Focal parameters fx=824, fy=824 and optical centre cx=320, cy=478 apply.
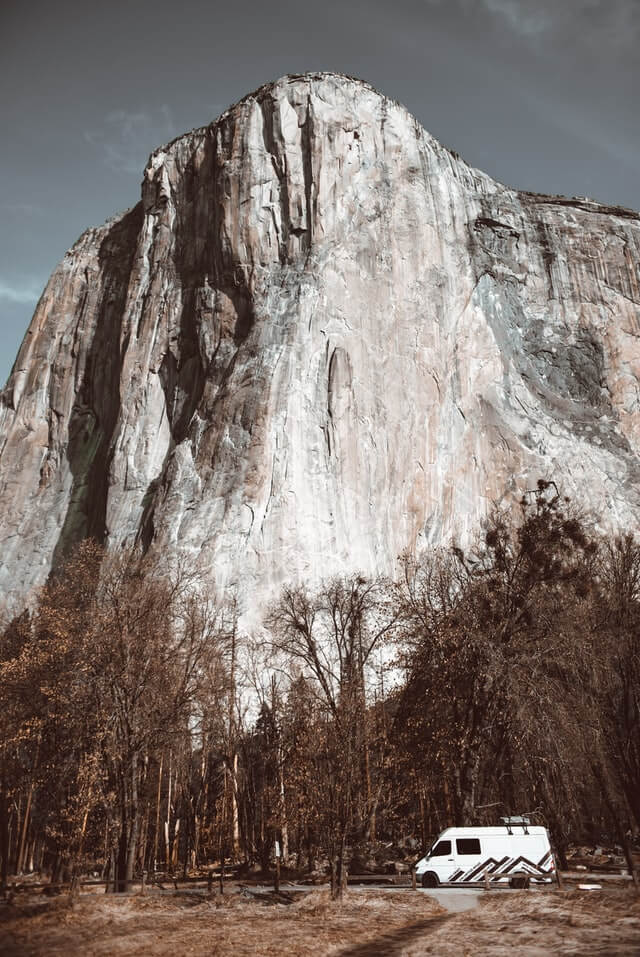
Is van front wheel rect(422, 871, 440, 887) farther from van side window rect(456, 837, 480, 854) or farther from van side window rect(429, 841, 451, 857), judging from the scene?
van side window rect(456, 837, 480, 854)

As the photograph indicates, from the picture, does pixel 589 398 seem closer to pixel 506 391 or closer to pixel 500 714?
pixel 506 391

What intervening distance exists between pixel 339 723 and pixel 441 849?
4294 mm

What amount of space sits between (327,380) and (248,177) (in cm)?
1360

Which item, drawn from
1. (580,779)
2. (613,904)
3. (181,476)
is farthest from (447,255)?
(613,904)

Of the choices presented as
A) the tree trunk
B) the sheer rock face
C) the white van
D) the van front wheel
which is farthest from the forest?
the sheer rock face

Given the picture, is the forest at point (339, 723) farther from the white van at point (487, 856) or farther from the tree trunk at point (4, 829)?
the white van at point (487, 856)

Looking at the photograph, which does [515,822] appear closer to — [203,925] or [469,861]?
[469,861]

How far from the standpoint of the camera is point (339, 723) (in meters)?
16.6

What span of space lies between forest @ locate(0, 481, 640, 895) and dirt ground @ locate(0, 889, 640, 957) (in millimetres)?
1405

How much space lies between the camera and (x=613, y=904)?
13.2 metres

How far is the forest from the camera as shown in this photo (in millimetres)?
17891

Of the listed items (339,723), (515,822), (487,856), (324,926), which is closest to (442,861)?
(487,856)

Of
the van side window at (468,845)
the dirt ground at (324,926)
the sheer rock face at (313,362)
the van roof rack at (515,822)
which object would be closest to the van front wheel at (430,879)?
the van side window at (468,845)

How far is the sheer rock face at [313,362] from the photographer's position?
4022 cm
